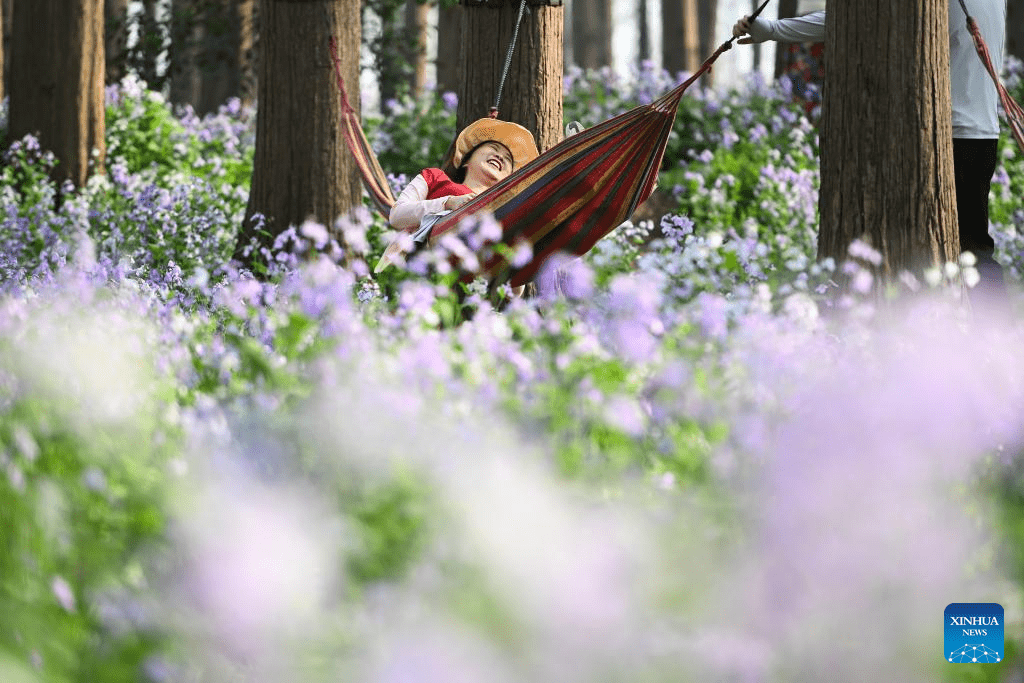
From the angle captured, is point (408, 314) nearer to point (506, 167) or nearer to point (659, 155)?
point (659, 155)

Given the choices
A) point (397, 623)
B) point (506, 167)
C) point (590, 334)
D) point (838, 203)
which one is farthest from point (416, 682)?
point (506, 167)

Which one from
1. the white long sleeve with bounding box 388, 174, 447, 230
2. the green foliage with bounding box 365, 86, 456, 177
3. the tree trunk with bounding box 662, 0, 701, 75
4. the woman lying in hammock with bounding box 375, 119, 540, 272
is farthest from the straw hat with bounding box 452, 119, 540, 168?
the tree trunk with bounding box 662, 0, 701, 75

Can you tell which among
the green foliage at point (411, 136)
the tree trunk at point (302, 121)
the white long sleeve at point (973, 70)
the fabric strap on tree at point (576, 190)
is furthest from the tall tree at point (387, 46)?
the fabric strap on tree at point (576, 190)

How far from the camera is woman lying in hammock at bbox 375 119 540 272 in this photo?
5117mm

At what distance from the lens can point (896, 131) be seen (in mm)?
4305

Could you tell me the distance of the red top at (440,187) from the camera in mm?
5184

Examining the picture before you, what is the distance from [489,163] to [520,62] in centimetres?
79

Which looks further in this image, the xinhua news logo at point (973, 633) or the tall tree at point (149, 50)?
the tall tree at point (149, 50)

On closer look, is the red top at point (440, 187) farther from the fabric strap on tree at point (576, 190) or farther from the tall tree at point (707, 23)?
the tall tree at point (707, 23)

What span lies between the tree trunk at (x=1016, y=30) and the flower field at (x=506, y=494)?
10569mm

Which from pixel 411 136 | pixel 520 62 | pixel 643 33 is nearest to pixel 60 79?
pixel 411 136

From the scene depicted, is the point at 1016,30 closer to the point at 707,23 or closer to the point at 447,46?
the point at 447,46

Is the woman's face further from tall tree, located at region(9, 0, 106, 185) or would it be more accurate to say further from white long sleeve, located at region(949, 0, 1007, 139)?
tall tree, located at region(9, 0, 106, 185)

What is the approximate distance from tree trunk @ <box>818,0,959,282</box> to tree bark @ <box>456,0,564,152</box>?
180cm
